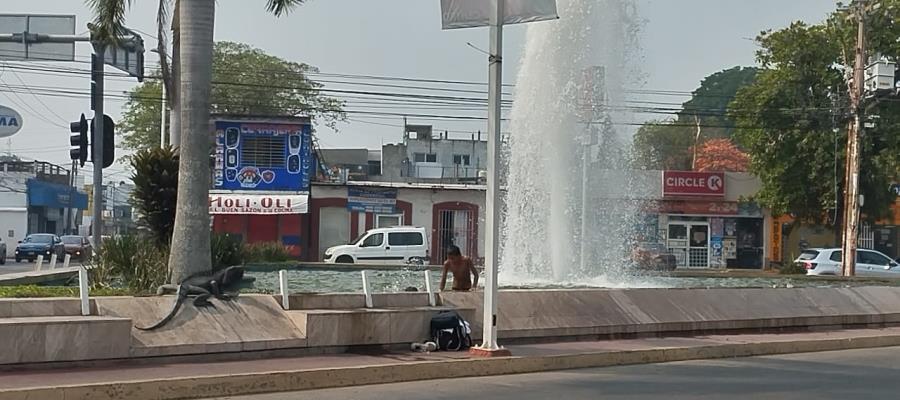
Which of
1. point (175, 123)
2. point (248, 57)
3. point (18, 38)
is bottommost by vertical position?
point (175, 123)

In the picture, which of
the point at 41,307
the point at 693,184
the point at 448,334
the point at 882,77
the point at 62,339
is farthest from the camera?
the point at 693,184

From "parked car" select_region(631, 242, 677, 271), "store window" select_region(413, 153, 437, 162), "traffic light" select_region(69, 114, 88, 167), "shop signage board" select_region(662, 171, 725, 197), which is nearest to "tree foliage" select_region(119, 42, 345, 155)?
"store window" select_region(413, 153, 437, 162)

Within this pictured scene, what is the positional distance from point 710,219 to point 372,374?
133 feet

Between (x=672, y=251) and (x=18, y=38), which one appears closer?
(x=18, y=38)

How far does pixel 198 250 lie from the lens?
48.5 feet

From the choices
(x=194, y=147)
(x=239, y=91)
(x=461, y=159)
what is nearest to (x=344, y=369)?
(x=194, y=147)

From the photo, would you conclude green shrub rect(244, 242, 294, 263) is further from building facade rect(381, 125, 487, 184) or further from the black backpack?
building facade rect(381, 125, 487, 184)

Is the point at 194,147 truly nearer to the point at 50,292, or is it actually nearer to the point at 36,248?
the point at 50,292

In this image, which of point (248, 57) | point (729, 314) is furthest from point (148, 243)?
point (248, 57)

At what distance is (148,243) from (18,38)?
958 cm

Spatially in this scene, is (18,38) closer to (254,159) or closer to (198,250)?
(198,250)

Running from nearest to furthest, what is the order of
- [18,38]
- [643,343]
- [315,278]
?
[643,343] < [315,278] < [18,38]

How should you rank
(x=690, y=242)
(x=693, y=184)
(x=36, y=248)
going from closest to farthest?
(x=36, y=248) < (x=693, y=184) < (x=690, y=242)

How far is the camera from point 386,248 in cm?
4106
